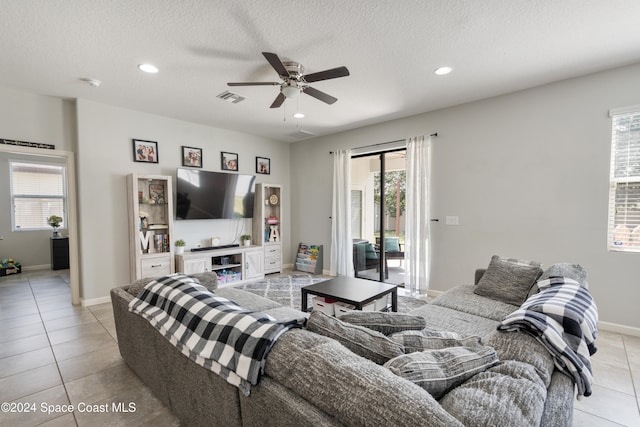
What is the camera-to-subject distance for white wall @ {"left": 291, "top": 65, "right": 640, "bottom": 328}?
9.50 feet

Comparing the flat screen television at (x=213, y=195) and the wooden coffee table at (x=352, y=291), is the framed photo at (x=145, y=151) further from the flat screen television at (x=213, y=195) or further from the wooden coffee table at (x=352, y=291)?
the wooden coffee table at (x=352, y=291)

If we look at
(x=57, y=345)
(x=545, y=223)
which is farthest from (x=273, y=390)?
(x=545, y=223)

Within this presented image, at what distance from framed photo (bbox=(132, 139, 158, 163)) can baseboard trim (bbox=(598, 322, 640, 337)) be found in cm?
595

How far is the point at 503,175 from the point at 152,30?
393cm

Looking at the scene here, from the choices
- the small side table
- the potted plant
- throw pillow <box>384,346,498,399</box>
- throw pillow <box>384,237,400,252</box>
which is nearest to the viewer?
throw pillow <box>384,346,498,399</box>

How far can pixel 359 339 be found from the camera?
3.83 ft

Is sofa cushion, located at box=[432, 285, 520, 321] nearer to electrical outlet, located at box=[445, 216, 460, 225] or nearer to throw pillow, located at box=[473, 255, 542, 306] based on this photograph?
throw pillow, located at box=[473, 255, 542, 306]

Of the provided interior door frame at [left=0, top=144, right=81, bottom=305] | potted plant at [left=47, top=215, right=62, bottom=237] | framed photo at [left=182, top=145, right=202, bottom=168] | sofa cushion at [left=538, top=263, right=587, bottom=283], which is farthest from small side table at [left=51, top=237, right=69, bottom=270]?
sofa cushion at [left=538, top=263, right=587, bottom=283]

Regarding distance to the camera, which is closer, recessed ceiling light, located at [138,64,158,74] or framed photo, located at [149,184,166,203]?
recessed ceiling light, located at [138,64,158,74]

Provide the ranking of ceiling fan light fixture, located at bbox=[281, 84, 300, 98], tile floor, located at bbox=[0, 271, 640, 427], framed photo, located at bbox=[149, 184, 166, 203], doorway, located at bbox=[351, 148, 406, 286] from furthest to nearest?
doorway, located at bbox=[351, 148, 406, 286] < framed photo, located at bbox=[149, 184, 166, 203] < ceiling fan light fixture, located at bbox=[281, 84, 300, 98] < tile floor, located at bbox=[0, 271, 640, 427]

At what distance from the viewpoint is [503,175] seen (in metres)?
3.51

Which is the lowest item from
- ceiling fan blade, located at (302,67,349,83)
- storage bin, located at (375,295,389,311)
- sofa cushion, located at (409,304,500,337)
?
storage bin, located at (375,295,389,311)

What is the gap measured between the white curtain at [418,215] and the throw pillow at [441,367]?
10.2 feet

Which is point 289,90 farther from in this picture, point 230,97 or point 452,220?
point 452,220
